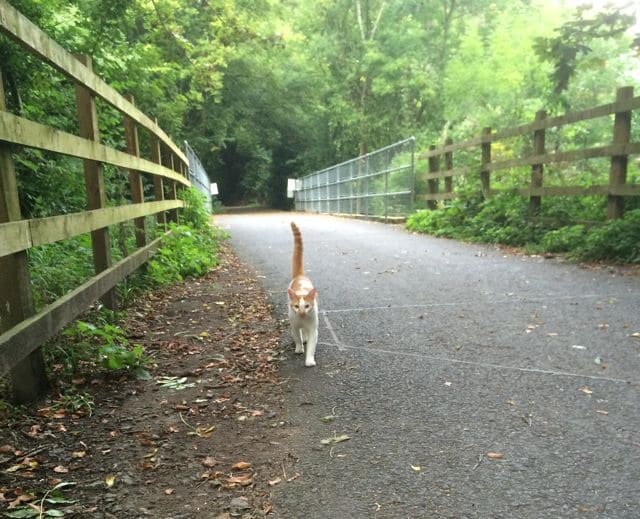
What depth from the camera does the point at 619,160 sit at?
586cm

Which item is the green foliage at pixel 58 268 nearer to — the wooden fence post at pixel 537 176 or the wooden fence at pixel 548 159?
the wooden fence at pixel 548 159

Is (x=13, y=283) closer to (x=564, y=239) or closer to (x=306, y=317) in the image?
(x=306, y=317)

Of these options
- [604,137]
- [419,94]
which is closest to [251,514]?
[604,137]

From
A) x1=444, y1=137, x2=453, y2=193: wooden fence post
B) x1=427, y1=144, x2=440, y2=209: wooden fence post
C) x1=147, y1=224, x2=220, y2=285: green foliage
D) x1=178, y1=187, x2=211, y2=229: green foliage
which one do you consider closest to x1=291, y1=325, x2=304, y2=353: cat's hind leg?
x1=147, y1=224, x2=220, y2=285: green foliage

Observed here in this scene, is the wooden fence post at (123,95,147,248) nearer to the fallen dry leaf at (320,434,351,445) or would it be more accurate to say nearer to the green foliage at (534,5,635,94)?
the fallen dry leaf at (320,434,351,445)

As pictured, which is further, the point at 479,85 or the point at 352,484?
the point at 479,85

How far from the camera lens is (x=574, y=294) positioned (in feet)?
13.9

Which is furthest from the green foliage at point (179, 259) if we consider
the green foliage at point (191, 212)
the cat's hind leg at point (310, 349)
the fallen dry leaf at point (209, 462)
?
the fallen dry leaf at point (209, 462)

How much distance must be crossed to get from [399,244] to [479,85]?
2206 centimetres

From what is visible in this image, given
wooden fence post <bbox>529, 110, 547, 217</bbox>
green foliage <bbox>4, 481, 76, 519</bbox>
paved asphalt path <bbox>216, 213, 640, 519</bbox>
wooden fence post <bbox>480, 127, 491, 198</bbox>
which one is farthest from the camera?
wooden fence post <bbox>480, 127, 491, 198</bbox>

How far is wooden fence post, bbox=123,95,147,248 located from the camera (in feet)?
14.6


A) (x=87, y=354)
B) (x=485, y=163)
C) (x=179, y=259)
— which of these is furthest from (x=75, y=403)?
(x=485, y=163)

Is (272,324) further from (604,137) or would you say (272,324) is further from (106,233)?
(604,137)

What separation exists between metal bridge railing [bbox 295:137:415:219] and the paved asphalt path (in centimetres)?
799
